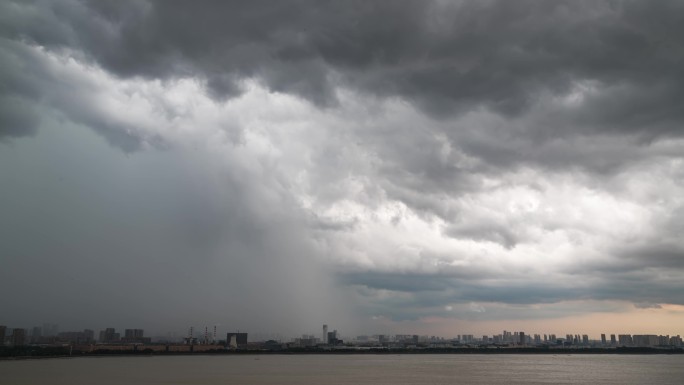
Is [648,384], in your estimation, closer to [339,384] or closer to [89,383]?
[339,384]

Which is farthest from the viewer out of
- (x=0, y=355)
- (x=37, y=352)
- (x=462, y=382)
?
(x=37, y=352)

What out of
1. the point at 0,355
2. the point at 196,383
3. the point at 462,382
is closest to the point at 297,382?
the point at 196,383

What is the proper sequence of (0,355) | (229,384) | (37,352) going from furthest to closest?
(37,352) → (0,355) → (229,384)

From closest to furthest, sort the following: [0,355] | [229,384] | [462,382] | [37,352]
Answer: [229,384], [462,382], [0,355], [37,352]

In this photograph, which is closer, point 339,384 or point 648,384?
point 339,384

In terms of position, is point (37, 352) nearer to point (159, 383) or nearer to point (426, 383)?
point (159, 383)

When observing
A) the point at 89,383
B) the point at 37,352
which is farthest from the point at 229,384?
the point at 37,352

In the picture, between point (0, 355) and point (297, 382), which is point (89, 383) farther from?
point (0, 355)

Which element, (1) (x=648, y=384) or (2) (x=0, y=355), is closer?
(1) (x=648, y=384)
